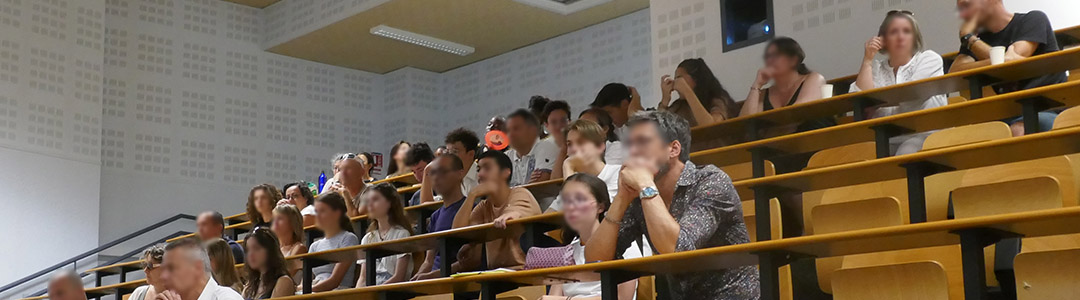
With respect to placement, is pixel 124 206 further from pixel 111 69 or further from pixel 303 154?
pixel 303 154

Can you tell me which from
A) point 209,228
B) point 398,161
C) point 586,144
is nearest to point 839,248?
point 586,144

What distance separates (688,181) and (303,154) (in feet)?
21.8

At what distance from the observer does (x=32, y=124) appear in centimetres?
700

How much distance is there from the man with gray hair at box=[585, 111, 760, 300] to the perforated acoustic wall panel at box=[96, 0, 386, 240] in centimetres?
568

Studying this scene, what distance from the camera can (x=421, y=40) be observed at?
821 cm

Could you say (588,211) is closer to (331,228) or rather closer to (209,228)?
(331,228)

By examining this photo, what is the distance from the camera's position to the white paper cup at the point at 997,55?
3.40 metres

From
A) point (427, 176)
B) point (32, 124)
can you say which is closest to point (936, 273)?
point (427, 176)

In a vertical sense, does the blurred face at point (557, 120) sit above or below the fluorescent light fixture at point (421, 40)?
below

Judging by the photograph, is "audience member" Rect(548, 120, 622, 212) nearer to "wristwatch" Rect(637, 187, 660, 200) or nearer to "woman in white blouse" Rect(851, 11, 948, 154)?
"woman in white blouse" Rect(851, 11, 948, 154)

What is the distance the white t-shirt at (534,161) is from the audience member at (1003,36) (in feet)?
5.04

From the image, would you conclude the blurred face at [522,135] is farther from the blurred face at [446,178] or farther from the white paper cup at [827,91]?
the white paper cup at [827,91]

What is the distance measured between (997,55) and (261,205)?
3342mm

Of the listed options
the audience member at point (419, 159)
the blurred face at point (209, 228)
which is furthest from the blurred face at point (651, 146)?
the audience member at point (419, 159)
